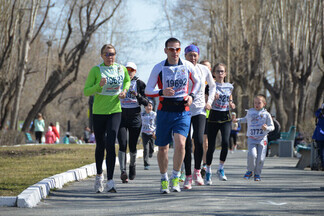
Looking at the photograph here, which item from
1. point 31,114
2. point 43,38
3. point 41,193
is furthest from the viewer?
point 43,38

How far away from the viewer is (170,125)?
9031mm

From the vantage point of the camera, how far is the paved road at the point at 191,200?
7219 millimetres

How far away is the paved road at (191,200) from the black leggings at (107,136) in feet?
1.30

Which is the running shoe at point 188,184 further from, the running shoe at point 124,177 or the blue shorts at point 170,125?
the running shoe at point 124,177

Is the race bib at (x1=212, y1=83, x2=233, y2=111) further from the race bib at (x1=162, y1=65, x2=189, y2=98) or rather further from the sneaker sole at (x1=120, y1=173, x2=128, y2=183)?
the race bib at (x1=162, y1=65, x2=189, y2=98)

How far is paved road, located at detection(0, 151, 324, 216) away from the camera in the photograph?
7219 millimetres

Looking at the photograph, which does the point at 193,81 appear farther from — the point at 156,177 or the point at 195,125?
the point at 156,177

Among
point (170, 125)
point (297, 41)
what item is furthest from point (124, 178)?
A: point (297, 41)

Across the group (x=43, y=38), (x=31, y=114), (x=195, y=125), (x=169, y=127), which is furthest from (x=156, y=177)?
(x=43, y=38)

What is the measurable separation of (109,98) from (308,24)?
22.8 meters

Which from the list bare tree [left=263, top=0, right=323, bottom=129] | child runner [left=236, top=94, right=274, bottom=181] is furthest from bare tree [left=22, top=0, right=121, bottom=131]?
child runner [left=236, top=94, right=274, bottom=181]

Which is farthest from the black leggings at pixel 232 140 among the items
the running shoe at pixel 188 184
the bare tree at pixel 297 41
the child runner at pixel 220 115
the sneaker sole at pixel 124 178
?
the running shoe at pixel 188 184

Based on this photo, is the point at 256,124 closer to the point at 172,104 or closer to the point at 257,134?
the point at 257,134

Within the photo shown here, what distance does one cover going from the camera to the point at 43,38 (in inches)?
1828
